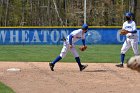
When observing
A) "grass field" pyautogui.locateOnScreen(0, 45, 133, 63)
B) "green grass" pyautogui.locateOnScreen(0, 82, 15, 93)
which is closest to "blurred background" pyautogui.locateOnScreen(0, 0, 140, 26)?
"grass field" pyautogui.locateOnScreen(0, 45, 133, 63)

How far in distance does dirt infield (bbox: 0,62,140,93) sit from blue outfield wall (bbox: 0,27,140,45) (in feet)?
48.9

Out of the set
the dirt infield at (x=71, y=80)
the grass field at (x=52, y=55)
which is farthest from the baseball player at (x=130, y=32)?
the grass field at (x=52, y=55)

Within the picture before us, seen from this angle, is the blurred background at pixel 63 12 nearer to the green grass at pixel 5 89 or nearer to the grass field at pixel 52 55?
the grass field at pixel 52 55

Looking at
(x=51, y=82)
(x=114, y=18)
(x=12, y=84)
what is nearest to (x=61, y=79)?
(x=51, y=82)

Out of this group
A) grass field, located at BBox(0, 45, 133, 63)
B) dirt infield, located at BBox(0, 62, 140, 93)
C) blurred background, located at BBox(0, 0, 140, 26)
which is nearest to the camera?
dirt infield, located at BBox(0, 62, 140, 93)

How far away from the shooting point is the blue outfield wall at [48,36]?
91.7 ft

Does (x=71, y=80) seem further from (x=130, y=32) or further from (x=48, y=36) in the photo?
(x=48, y=36)

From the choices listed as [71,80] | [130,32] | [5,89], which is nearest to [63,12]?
[130,32]

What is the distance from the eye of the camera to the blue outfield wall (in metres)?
28.0

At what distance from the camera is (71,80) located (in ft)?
33.0

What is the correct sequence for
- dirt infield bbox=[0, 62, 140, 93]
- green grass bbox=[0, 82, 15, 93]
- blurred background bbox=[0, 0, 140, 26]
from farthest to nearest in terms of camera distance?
blurred background bbox=[0, 0, 140, 26]
dirt infield bbox=[0, 62, 140, 93]
green grass bbox=[0, 82, 15, 93]

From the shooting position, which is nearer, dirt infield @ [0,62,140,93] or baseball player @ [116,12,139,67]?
dirt infield @ [0,62,140,93]

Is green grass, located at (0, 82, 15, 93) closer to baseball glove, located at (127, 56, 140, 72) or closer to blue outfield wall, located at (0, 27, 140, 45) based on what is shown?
baseball glove, located at (127, 56, 140, 72)

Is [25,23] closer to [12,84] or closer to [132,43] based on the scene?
[132,43]
